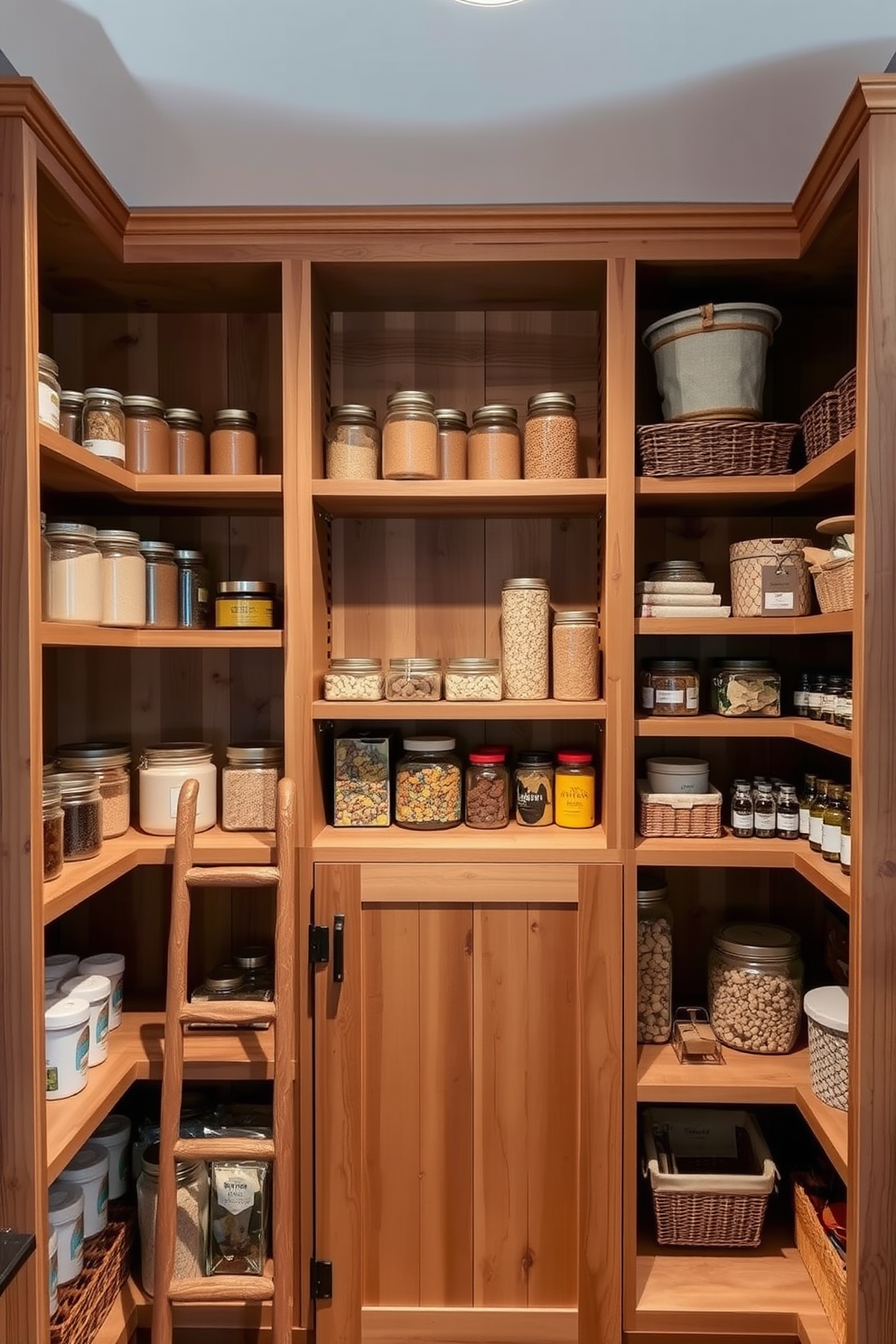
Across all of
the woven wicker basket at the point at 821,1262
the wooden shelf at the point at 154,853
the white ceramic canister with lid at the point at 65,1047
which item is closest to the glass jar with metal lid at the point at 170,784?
the wooden shelf at the point at 154,853

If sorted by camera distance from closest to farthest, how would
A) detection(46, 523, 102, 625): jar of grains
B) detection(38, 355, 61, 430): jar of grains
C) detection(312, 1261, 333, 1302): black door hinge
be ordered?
1. detection(38, 355, 61, 430): jar of grains
2. detection(46, 523, 102, 625): jar of grains
3. detection(312, 1261, 333, 1302): black door hinge

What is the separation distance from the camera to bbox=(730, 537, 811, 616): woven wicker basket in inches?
66.4

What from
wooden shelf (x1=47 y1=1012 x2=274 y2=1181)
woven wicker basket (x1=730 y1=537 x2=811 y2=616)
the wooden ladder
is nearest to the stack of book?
woven wicker basket (x1=730 y1=537 x2=811 y2=616)

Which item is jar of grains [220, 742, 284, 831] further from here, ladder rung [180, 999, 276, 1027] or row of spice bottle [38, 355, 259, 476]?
row of spice bottle [38, 355, 259, 476]

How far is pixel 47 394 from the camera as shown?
1389 millimetres

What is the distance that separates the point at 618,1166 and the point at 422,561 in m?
1.28

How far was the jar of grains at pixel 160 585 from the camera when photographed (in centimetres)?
176

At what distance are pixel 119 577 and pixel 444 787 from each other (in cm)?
74

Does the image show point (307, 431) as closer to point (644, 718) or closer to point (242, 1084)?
point (644, 718)

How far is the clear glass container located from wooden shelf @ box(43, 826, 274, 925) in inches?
28.5

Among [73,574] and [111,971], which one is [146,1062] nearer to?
[111,971]

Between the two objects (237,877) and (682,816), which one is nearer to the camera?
(237,877)

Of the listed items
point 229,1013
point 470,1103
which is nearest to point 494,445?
point 229,1013

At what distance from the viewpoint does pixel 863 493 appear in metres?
1.31
